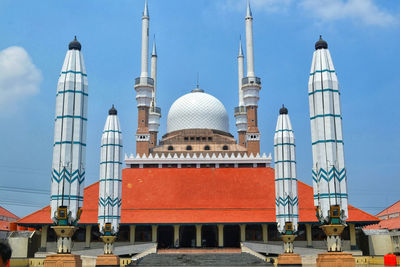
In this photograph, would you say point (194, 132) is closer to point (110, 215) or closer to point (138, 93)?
point (138, 93)

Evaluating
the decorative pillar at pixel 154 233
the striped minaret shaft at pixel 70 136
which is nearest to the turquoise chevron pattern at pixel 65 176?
the striped minaret shaft at pixel 70 136

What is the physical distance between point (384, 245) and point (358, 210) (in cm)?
405

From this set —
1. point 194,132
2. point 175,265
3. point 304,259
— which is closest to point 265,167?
point 194,132

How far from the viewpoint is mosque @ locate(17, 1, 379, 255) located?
43.4 metres

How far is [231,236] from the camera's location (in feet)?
156

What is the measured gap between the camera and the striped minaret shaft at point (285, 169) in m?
32.6

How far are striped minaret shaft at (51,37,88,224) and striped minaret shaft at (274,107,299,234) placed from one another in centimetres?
1531

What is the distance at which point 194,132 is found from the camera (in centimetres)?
6275

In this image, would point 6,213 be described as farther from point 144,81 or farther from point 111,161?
point 111,161

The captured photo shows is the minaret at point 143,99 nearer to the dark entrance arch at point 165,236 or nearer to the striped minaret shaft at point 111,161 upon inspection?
the dark entrance arch at point 165,236

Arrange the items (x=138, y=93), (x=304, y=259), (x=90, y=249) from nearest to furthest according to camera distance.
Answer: (x=304, y=259) → (x=90, y=249) → (x=138, y=93)

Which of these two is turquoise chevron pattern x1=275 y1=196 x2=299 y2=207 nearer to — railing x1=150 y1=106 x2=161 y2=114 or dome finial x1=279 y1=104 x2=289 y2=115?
dome finial x1=279 y1=104 x2=289 y2=115

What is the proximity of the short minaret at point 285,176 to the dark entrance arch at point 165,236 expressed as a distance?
661 inches

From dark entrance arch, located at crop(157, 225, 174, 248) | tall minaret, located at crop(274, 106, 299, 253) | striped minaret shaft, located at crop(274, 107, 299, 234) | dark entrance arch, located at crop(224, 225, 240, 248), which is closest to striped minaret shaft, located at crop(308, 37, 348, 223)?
tall minaret, located at crop(274, 106, 299, 253)
